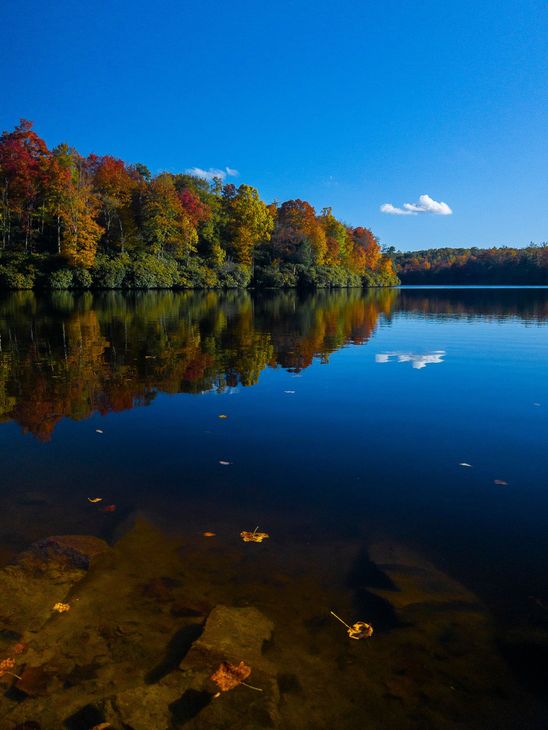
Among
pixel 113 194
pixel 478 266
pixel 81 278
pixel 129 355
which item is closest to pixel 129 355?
pixel 129 355

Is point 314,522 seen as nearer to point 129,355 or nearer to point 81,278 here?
point 129,355

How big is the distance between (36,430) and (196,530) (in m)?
3.95

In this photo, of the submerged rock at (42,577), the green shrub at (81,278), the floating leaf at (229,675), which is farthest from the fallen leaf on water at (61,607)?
Answer: the green shrub at (81,278)

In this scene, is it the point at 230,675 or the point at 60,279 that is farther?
the point at 60,279

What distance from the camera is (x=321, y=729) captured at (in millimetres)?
2227

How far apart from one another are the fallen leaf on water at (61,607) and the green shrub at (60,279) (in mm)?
49419

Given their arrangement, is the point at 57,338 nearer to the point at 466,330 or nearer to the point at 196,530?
the point at 196,530

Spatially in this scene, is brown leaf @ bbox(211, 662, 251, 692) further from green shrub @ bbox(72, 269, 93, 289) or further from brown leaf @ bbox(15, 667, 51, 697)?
green shrub @ bbox(72, 269, 93, 289)

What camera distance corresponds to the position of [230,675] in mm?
2465

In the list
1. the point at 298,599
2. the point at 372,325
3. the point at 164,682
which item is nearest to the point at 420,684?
the point at 298,599

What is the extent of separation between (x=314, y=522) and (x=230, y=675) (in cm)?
188

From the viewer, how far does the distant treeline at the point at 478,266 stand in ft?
412

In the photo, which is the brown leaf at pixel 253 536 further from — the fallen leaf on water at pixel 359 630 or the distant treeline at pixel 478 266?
the distant treeline at pixel 478 266

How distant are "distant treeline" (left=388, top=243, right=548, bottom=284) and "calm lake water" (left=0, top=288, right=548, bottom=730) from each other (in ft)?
447
